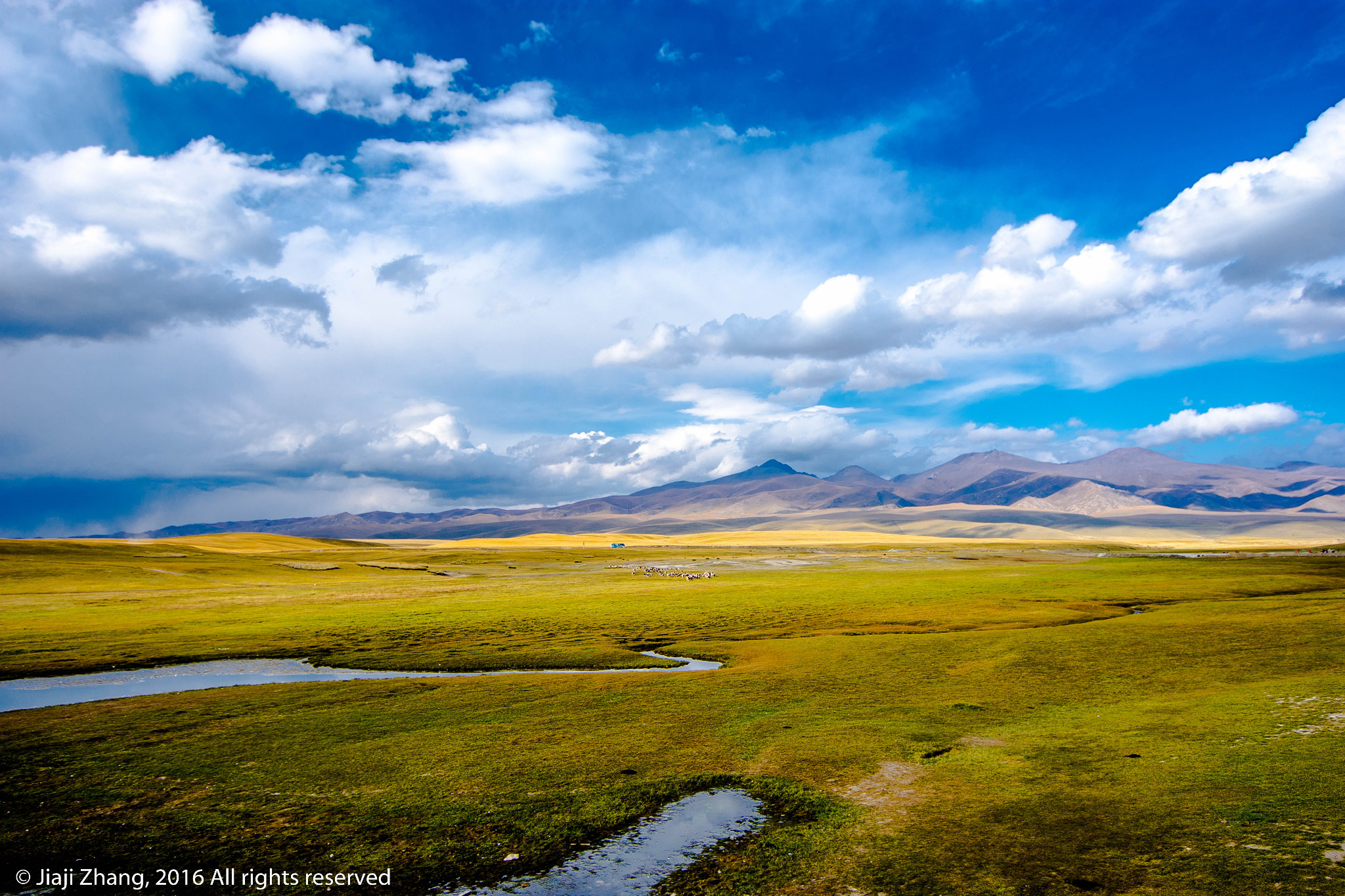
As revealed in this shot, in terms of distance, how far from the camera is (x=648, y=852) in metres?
12.2

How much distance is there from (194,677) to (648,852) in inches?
1073

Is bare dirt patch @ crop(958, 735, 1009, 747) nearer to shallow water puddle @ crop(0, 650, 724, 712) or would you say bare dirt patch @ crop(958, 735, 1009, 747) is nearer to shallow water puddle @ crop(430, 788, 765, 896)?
shallow water puddle @ crop(430, 788, 765, 896)

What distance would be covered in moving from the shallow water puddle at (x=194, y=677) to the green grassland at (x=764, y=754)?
1439 millimetres

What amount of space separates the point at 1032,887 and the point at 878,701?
12.4 meters

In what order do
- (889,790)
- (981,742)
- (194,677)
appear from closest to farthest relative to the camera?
1. (889,790)
2. (981,742)
3. (194,677)

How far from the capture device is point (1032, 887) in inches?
404

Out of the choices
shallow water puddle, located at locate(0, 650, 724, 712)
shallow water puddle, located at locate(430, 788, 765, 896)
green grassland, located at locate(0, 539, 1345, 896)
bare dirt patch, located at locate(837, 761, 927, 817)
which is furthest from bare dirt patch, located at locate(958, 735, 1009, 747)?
shallow water puddle, located at locate(0, 650, 724, 712)

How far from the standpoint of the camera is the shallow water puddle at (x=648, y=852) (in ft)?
36.0

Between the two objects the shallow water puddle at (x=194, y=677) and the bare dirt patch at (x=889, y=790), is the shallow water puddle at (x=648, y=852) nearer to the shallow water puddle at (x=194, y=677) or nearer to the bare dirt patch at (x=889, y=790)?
the bare dirt patch at (x=889, y=790)

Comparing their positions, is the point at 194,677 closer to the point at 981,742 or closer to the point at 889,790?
the point at 889,790

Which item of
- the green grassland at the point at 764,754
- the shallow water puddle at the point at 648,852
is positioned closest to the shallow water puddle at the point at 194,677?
the green grassland at the point at 764,754

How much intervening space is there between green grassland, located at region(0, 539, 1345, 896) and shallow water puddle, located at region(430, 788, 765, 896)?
0.43 metres

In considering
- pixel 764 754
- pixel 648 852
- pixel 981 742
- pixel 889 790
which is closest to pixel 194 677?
pixel 764 754

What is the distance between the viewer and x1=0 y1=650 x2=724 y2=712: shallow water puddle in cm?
2644
